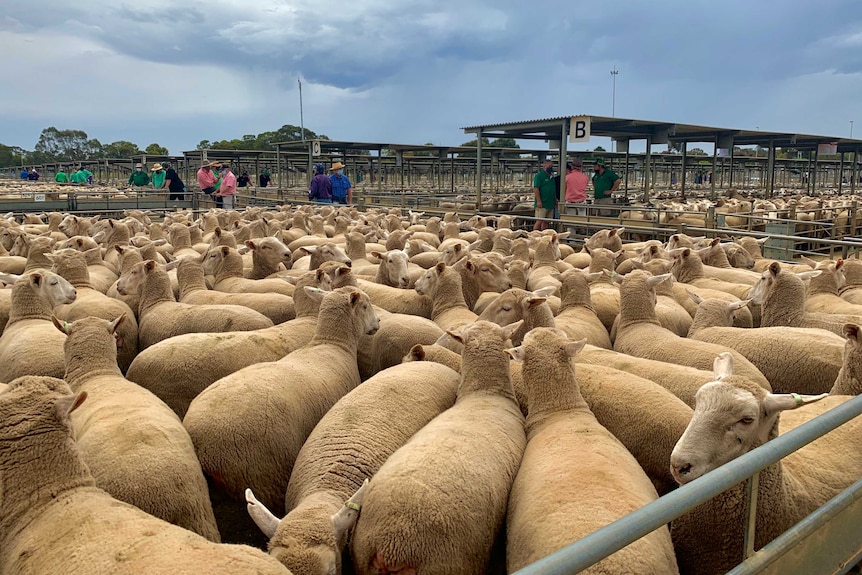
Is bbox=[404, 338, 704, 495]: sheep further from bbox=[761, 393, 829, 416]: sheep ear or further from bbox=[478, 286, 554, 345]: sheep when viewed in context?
bbox=[478, 286, 554, 345]: sheep

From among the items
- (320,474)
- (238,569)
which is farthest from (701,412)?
(238,569)

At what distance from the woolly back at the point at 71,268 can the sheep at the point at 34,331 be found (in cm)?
98

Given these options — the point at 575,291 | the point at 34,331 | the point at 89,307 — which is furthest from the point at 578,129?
the point at 34,331

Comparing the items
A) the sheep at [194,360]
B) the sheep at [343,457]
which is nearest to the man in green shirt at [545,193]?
the sheep at [194,360]

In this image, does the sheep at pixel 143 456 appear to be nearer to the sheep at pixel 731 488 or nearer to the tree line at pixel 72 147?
the sheep at pixel 731 488

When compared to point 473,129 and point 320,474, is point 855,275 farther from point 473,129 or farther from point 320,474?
point 473,129

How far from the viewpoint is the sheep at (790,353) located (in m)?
4.11

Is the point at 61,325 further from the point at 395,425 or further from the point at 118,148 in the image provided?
the point at 118,148

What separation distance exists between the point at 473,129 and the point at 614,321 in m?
13.2

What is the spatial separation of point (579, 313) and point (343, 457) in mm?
3271

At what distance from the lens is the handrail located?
50.3 inches

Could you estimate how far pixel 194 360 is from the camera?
4.05 meters

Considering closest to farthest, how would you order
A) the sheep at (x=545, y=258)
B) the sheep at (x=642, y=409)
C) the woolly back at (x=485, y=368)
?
the sheep at (x=642, y=409) < the woolly back at (x=485, y=368) < the sheep at (x=545, y=258)

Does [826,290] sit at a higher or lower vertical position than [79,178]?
lower
